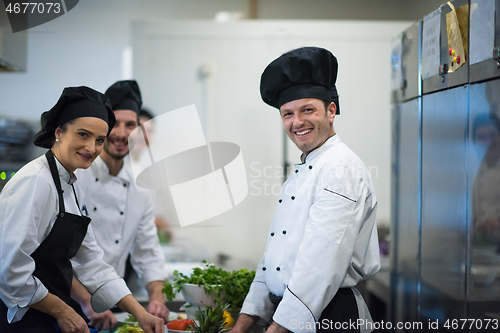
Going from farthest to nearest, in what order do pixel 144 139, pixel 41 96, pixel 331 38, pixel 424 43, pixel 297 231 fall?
1. pixel 331 38
2. pixel 144 139
3. pixel 424 43
4. pixel 41 96
5. pixel 297 231

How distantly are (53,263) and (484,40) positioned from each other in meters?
1.27

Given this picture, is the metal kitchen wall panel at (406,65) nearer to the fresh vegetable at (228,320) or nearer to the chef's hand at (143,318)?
the fresh vegetable at (228,320)

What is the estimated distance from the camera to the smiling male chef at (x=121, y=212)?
1.36 m

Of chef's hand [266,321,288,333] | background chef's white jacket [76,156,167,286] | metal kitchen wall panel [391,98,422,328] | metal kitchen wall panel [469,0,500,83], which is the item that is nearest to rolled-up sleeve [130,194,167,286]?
background chef's white jacket [76,156,167,286]

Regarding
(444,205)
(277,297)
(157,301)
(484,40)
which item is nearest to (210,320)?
(277,297)

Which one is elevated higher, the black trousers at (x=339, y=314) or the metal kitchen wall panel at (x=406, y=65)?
the metal kitchen wall panel at (x=406, y=65)

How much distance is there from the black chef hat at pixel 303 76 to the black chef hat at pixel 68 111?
0.47 m

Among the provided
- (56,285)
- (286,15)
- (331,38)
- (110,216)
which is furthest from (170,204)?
(286,15)

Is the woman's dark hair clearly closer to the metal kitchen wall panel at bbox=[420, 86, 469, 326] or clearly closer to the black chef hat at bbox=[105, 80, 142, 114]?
the black chef hat at bbox=[105, 80, 142, 114]

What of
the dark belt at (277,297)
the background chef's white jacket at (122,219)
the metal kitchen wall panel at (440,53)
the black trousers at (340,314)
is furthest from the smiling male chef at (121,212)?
the metal kitchen wall panel at (440,53)

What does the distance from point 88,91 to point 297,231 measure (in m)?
0.67

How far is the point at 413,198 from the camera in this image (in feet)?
4.95

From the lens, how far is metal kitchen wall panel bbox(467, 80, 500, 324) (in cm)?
108

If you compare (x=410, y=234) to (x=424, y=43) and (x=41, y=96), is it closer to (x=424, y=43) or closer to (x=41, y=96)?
(x=424, y=43)
